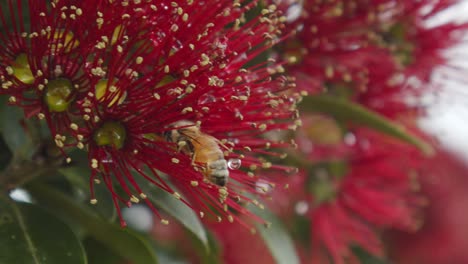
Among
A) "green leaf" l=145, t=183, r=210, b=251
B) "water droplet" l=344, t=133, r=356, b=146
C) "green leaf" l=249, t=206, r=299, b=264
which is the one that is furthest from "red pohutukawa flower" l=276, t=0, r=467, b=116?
"green leaf" l=145, t=183, r=210, b=251

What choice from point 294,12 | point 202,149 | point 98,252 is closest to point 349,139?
point 294,12

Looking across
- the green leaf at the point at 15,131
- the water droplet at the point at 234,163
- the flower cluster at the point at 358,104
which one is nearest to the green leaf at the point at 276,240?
the flower cluster at the point at 358,104

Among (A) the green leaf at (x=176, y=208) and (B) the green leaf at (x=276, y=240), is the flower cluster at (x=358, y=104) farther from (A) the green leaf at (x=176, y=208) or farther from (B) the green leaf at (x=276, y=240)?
(A) the green leaf at (x=176, y=208)

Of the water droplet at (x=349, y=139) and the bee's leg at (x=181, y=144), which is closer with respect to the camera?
the bee's leg at (x=181, y=144)

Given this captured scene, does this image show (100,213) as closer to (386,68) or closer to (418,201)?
(386,68)

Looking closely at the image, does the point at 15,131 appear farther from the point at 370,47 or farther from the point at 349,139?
the point at 349,139

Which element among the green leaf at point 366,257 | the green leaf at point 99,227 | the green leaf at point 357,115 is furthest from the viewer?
the green leaf at point 366,257

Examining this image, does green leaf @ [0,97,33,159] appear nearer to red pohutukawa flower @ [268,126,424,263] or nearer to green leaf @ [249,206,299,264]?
green leaf @ [249,206,299,264]
